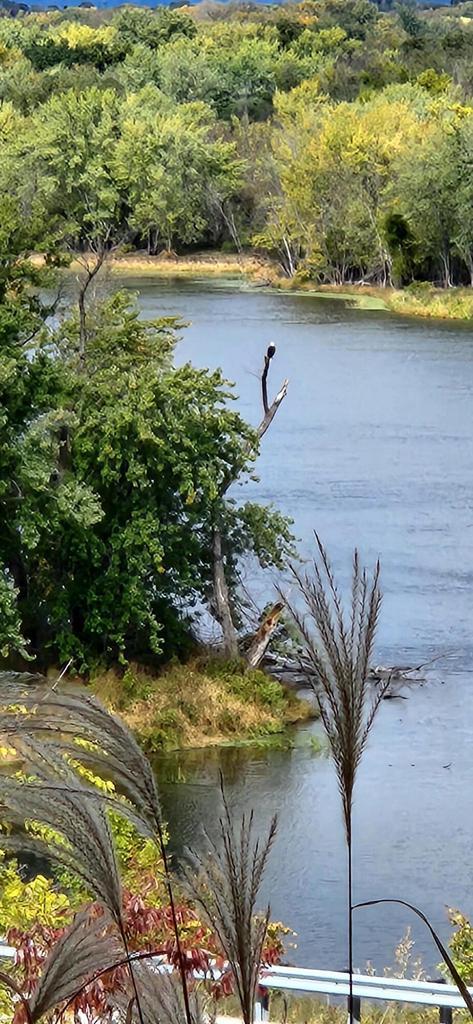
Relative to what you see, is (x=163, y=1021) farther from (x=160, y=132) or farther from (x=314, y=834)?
(x=160, y=132)

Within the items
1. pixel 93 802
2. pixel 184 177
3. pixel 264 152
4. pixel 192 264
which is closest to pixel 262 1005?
pixel 93 802

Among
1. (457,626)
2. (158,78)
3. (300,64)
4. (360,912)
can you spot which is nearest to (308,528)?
(457,626)

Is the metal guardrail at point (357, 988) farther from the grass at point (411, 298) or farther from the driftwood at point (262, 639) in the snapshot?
the grass at point (411, 298)

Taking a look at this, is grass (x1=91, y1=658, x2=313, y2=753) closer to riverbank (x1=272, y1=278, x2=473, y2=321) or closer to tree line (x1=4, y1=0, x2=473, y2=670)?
tree line (x1=4, y1=0, x2=473, y2=670)

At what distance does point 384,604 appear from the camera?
2466 centimetres

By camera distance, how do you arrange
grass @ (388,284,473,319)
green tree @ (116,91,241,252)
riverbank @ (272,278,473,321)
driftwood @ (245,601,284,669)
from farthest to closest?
green tree @ (116,91,241,252) < riverbank @ (272,278,473,321) < grass @ (388,284,473,319) < driftwood @ (245,601,284,669)

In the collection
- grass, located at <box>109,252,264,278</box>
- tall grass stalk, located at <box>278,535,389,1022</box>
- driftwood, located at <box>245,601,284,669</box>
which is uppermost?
tall grass stalk, located at <box>278,535,389,1022</box>

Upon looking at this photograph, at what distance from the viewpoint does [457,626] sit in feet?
78.1

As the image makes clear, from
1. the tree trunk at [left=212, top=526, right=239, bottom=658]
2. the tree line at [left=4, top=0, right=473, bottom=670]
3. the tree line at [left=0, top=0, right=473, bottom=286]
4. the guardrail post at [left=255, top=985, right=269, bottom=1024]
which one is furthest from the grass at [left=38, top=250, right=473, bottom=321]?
the guardrail post at [left=255, top=985, right=269, bottom=1024]

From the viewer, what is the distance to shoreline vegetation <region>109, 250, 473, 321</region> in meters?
59.0

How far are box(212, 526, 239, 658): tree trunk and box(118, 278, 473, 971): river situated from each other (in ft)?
6.12

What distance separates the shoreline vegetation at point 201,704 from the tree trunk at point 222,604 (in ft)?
0.81

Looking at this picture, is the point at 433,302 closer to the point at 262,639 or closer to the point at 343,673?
the point at 262,639

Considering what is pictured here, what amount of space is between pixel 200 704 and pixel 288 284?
50076mm
